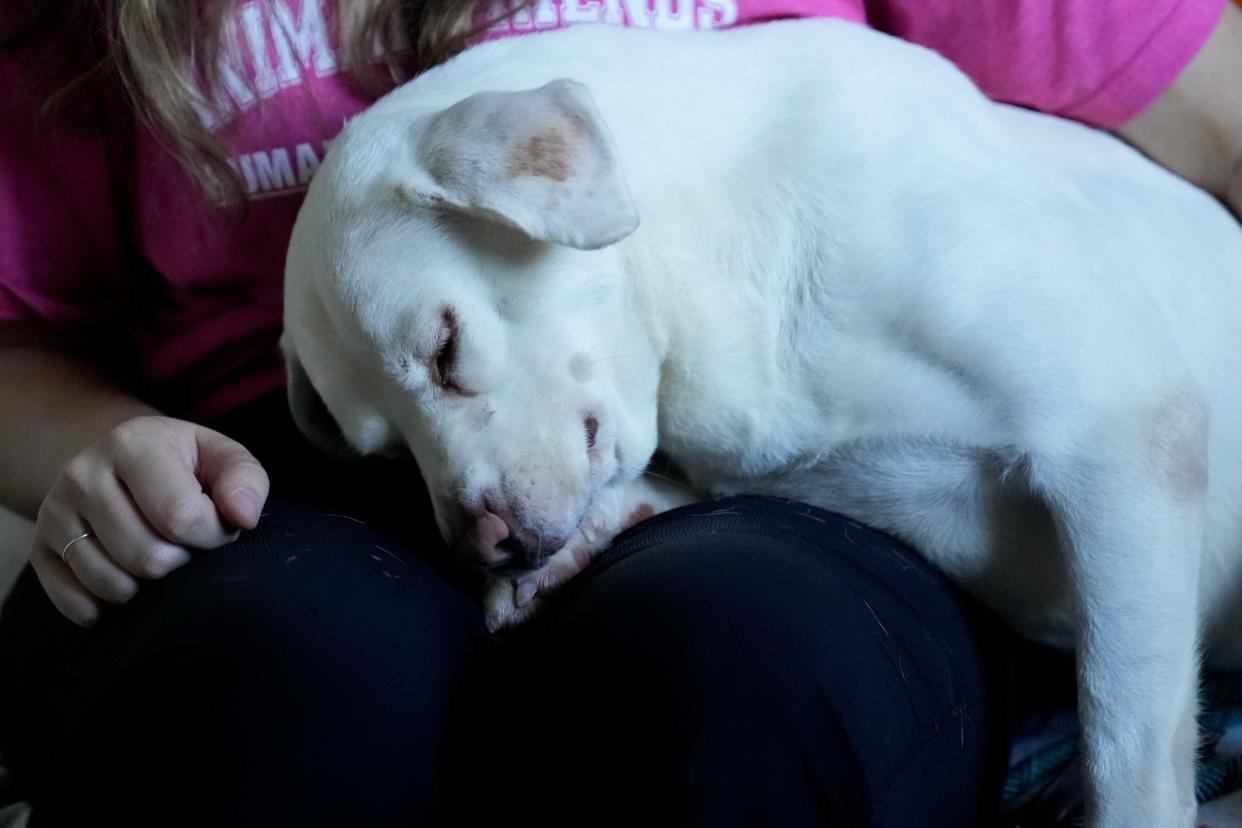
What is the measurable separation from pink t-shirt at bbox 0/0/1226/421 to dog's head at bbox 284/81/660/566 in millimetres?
169

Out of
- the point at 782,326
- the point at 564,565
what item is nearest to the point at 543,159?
the point at 782,326

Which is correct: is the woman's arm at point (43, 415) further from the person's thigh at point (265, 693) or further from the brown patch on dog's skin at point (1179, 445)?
the brown patch on dog's skin at point (1179, 445)

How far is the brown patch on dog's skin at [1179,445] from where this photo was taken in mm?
891

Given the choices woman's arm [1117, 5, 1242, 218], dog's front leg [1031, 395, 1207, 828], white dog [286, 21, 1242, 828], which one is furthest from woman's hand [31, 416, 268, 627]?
woman's arm [1117, 5, 1242, 218]

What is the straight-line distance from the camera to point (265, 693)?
2.50ft

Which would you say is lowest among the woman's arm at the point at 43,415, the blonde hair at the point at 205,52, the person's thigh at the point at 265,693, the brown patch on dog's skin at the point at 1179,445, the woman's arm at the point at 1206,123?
the woman's arm at the point at 43,415

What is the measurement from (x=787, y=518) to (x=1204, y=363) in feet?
1.25

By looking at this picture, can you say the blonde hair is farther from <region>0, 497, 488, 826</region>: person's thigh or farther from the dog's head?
<region>0, 497, 488, 826</region>: person's thigh

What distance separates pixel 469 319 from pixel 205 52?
38 centimetres

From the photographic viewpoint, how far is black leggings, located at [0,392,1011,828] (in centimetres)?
72

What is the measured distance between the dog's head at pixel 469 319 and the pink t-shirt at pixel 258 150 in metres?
0.17

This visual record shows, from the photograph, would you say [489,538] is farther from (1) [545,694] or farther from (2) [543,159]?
(2) [543,159]

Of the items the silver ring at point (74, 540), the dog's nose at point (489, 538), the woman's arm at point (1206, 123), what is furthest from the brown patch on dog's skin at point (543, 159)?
the woman's arm at point (1206, 123)

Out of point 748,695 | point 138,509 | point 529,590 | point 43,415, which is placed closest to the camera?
point 748,695
